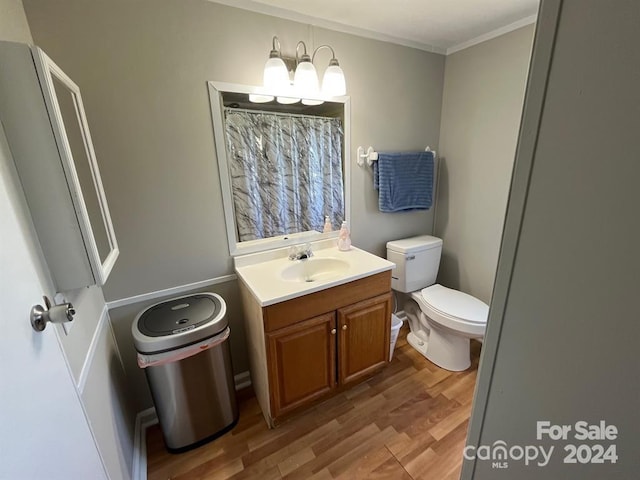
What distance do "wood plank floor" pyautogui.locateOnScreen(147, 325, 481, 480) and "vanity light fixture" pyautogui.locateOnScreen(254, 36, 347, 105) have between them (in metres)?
1.82

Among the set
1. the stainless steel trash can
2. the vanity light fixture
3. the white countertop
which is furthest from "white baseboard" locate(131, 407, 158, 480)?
the vanity light fixture

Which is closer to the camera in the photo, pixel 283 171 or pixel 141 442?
pixel 141 442

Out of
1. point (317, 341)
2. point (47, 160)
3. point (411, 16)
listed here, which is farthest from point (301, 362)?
point (411, 16)

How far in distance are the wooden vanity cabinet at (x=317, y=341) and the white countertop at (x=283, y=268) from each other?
46 mm

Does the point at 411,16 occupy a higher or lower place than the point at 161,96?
higher

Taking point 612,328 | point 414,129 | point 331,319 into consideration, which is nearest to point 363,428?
point 331,319

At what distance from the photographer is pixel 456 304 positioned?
6.24 feet

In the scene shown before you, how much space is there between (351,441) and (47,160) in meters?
1.72

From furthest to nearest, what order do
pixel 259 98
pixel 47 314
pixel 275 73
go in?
→ 1. pixel 259 98
2. pixel 275 73
3. pixel 47 314

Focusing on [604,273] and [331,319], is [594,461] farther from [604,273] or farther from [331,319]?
[331,319]

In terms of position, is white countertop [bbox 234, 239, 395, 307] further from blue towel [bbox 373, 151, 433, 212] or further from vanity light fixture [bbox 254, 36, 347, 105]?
vanity light fixture [bbox 254, 36, 347, 105]

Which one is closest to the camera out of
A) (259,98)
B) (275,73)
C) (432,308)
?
(275,73)

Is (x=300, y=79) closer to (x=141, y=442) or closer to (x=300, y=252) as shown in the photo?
(x=300, y=252)

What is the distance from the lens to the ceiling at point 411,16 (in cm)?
144
